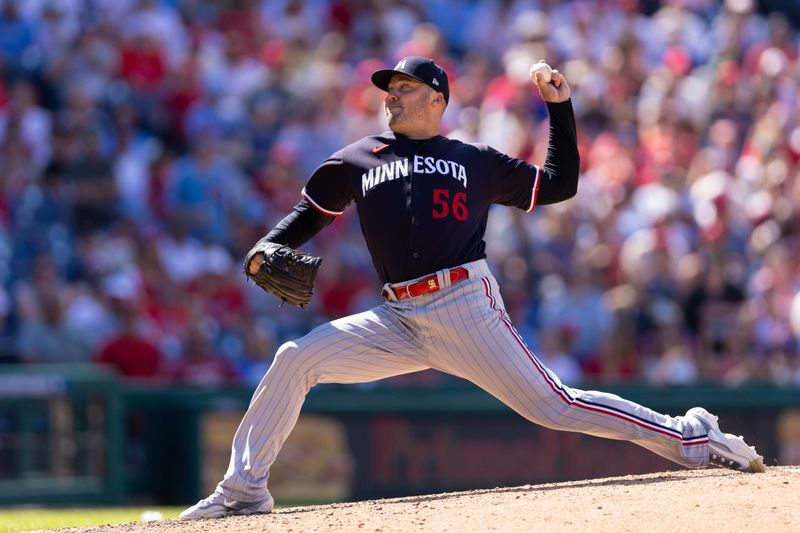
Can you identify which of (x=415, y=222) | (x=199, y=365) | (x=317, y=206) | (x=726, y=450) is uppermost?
(x=317, y=206)

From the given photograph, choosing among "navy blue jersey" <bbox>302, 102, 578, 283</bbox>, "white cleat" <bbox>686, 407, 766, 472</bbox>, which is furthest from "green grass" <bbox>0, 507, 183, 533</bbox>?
"white cleat" <bbox>686, 407, 766, 472</bbox>

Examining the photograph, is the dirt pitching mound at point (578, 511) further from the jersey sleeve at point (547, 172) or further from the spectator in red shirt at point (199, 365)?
the spectator in red shirt at point (199, 365)

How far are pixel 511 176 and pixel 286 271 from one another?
1.04 metres

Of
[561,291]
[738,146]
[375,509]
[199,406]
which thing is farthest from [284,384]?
[738,146]

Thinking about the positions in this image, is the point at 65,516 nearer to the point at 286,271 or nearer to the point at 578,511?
the point at 286,271

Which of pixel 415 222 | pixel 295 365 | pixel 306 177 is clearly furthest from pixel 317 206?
pixel 306 177

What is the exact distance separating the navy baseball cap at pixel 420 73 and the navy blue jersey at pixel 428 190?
9.1 inches

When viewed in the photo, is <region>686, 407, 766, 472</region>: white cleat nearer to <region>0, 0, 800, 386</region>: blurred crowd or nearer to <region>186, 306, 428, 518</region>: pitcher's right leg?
<region>186, 306, 428, 518</region>: pitcher's right leg

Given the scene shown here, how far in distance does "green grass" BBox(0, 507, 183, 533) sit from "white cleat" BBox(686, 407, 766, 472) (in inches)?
116

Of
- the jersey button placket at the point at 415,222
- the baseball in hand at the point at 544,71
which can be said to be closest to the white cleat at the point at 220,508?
the jersey button placket at the point at 415,222

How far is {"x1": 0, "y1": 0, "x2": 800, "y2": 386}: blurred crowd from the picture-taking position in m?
10.6

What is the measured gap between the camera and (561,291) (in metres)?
11.3

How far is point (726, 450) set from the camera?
18.9 feet

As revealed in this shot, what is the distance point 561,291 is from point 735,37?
203 inches
